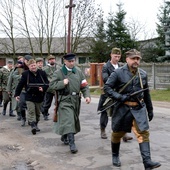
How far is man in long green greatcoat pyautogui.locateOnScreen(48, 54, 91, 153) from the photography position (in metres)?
6.61

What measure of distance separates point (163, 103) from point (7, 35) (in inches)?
1040

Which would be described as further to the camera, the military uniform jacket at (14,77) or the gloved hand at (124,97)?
the military uniform jacket at (14,77)

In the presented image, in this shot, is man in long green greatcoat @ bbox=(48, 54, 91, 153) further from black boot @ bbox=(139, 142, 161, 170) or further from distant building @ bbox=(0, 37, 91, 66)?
distant building @ bbox=(0, 37, 91, 66)

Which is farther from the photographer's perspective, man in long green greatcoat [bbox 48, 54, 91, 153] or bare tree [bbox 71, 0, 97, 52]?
bare tree [bbox 71, 0, 97, 52]

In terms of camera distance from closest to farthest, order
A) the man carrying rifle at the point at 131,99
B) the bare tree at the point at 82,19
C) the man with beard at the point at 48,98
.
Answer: the man carrying rifle at the point at 131,99 → the man with beard at the point at 48,98 → the bare tree at the point at 82,19

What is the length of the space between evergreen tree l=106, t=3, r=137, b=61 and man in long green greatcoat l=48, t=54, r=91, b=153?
30.9 meters

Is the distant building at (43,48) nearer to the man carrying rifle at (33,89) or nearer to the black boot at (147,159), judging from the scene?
the man carrying rifle at (33,89)

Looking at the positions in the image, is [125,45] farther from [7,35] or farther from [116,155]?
[116,155]

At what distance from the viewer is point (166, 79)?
21.2m

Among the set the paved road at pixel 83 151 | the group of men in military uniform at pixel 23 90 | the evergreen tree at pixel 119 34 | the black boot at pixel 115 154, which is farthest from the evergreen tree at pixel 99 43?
the black boot at pixel 115 154

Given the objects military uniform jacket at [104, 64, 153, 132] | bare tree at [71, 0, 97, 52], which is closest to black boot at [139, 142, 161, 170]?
military uniform jacket at [104, 64, 153, 132]

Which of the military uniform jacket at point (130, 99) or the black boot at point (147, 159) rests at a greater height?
the military uniform jacket at point (130, 99)

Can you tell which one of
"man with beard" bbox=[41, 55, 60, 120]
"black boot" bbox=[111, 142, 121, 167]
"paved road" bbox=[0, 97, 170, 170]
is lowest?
"paved road" bbox=[0, 97, 170, 170]

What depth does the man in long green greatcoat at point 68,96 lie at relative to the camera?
6.61 meters
